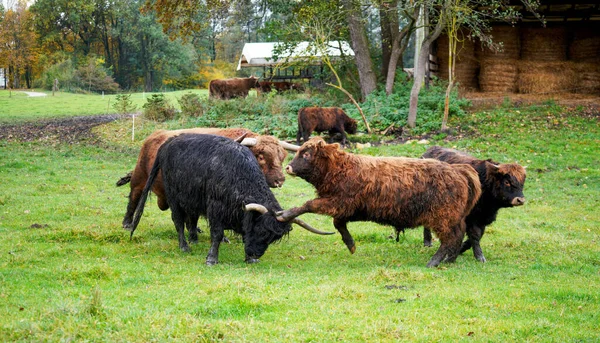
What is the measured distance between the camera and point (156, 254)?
31.3ft

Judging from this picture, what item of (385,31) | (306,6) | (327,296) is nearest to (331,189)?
(327,296)

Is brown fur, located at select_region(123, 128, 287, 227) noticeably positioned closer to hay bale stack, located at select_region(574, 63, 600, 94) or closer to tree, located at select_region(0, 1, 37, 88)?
hay bale stack, located at select_region(574, 63, 600, 94)

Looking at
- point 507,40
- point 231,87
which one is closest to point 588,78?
point 507,40

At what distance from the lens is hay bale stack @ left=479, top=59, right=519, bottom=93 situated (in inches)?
1085

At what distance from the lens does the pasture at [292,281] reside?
19.4 feet

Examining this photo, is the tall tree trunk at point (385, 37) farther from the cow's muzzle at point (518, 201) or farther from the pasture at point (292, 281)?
the cow's muzzle at point (518, 201)

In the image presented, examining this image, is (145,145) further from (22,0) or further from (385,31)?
(22,0)

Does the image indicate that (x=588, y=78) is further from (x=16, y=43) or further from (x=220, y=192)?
(x=16, y=43)

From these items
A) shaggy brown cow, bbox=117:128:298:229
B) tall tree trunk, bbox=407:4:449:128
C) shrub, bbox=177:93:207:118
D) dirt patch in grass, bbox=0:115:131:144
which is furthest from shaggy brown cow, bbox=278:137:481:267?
shrub, bbox=177:93:207:118

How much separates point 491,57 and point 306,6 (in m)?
8.57

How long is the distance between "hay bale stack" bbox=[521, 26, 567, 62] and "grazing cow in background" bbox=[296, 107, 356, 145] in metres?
10.7

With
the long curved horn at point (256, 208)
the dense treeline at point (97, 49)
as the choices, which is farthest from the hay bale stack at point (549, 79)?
the dense treeline at point (97, 49)

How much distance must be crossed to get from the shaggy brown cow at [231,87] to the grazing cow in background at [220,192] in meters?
27.1

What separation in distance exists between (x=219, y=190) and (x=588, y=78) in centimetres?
2203
